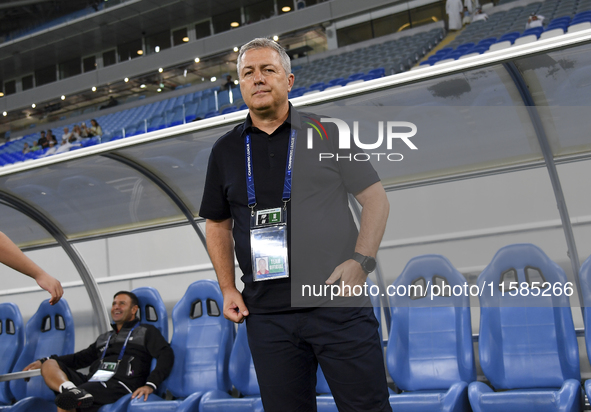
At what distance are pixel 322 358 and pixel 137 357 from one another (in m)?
2.94

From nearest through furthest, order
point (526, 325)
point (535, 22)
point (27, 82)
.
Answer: point (526, 325) → point (535, 22) → point (27, 82)

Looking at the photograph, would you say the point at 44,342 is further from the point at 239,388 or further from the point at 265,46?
the point at 265,46

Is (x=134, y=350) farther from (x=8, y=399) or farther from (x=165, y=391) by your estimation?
(x=8, y=399)

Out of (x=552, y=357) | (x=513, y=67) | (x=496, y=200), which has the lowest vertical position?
(x=552, y=357)

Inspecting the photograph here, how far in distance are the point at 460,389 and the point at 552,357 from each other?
2.04 feet

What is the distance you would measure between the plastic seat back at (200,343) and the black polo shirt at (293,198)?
232 cm

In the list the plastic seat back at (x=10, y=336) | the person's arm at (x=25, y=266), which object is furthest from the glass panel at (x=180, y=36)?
the person's arm at (x=25, y=266)

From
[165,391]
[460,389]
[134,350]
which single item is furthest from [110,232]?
[460,389]

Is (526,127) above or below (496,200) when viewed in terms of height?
above

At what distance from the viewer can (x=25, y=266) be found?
88.3 inches

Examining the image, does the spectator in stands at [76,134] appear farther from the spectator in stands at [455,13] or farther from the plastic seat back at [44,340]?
the spectator in stands at [455,13]

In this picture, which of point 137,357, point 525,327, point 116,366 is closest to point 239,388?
point 137,357

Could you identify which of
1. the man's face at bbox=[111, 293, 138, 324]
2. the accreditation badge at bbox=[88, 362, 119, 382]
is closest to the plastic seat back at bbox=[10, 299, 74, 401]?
the man's face at bbox=[111, 293, 138, 324]

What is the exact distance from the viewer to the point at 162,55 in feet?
64.5
